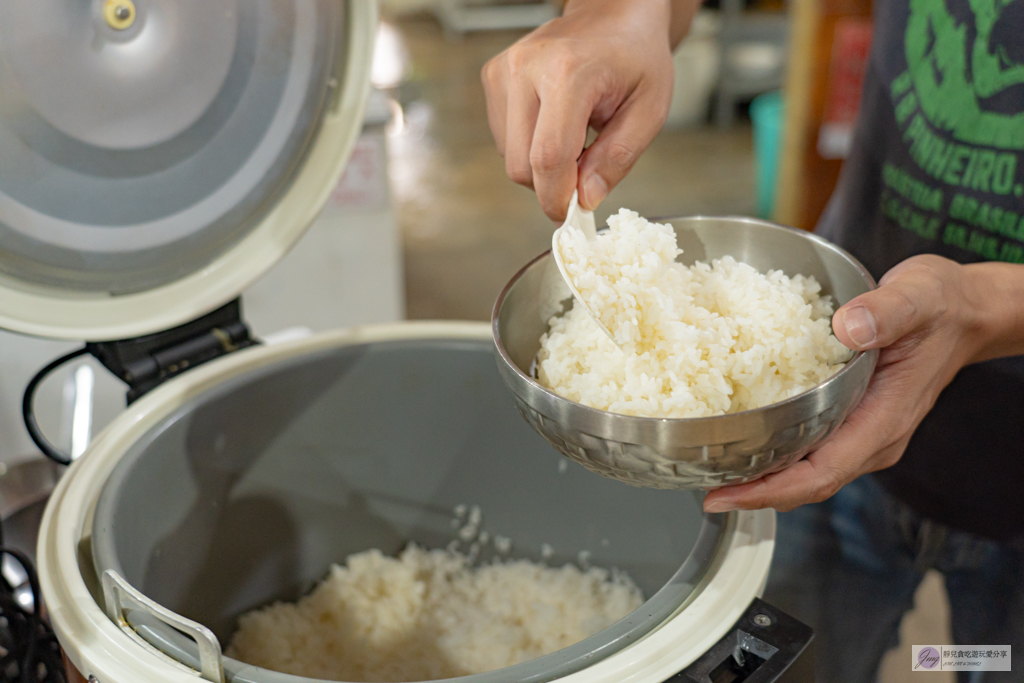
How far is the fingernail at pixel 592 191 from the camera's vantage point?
75cm

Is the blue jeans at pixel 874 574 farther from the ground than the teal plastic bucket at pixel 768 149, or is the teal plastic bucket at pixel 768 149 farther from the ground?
the blue jeans at pixel 874 574

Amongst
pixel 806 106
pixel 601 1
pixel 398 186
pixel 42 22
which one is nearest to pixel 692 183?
pixel 806 106

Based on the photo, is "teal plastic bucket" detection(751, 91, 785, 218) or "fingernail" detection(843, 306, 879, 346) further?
"teal plastic bucket" detection(751, 91, 785, 218)

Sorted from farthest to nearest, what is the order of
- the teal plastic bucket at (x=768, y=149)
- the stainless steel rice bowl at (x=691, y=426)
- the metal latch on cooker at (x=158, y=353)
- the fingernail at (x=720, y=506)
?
the teal plastic bucket at (x=768, y=149) < the metal latch on cooker at (x=158, y=353) < the fingernail at (x=720, y=506) < the stainless steel rice bowl at (x=691, y=426)

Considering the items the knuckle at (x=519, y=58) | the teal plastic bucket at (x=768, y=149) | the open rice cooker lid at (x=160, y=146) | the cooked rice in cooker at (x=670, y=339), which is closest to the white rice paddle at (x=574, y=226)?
the cooked rice in cooker at (x=670, y=339)

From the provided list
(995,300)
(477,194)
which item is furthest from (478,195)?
(995,300)

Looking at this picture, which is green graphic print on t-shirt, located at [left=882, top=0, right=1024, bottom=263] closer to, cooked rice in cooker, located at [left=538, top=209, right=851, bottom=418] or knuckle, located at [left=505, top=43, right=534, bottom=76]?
cooked rice in cooker, located at [left=538, top=209, right=851, bottom=418]

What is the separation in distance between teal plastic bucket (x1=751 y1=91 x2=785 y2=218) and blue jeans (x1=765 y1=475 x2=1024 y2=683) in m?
2.13

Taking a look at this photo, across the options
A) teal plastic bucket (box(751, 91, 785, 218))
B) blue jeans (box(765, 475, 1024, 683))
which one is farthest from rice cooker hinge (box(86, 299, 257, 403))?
teal plastic bucket (box(751, 91, 785, 218))

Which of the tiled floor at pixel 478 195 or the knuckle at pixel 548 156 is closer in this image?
the knuckle at pixel 548 156

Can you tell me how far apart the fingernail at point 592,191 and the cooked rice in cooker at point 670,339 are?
0.18 feet

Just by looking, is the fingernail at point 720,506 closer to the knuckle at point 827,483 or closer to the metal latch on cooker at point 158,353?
the knuckle at point 827,483

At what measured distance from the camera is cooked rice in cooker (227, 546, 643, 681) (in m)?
0.90

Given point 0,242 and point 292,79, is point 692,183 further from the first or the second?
point 0,242
